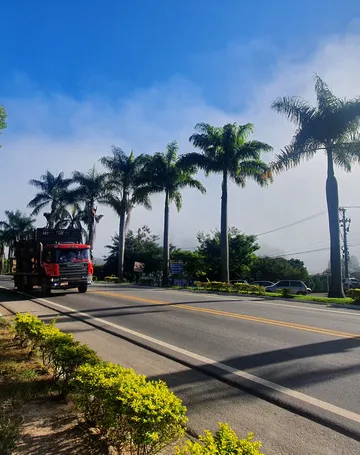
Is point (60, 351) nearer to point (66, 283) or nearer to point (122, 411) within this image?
point (122, 411)

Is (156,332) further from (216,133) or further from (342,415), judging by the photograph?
(216,133)

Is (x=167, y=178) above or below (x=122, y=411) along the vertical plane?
above

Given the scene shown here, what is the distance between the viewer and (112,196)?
42750 mm

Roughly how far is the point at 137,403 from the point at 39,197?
51749mm

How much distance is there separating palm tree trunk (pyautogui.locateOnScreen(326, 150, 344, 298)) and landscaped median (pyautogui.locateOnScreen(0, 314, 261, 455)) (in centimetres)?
1860

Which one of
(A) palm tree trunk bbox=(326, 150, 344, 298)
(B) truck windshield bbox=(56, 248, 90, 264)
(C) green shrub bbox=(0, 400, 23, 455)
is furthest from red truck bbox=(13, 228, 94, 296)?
Result: (C) green shrub bbox=(0, 400, 23, 455)

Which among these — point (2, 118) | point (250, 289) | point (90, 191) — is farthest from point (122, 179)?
point (2, 118)

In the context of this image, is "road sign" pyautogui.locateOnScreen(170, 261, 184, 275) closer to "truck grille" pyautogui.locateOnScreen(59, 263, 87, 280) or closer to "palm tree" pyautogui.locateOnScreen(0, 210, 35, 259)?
"truck grille" pyautogui.locateOnScreen(59, 263, 87, 280)

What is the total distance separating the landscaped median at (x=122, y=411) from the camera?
8.50 ft

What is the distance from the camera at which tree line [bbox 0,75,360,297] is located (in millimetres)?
21297

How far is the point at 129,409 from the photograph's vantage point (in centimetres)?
287

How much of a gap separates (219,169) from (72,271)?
15.8 metres

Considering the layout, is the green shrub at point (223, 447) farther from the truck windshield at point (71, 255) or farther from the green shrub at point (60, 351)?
the truck windshield at point (71, 255)

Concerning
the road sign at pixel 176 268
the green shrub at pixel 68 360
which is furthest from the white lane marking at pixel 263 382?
the road sign at pixel 176 268
